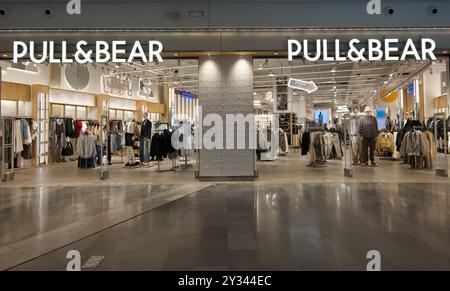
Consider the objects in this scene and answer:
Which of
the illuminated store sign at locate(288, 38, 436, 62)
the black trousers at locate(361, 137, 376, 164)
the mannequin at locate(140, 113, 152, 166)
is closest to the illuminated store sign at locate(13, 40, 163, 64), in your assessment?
the mannequin at locate(140, 113, 152, 166)

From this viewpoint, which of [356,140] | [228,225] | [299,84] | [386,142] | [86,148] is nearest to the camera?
[228,225]

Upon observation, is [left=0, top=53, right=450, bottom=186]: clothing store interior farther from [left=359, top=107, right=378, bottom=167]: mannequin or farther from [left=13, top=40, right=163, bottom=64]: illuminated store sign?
[left=13, top=40, right=163, bottom=64]: illuminated store sign

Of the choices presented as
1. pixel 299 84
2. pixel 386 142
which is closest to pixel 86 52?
pixel 299 84

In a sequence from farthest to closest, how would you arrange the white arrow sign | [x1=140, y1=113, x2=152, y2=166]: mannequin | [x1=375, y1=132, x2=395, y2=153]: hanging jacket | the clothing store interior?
the white arrow sign < [x1=375, y1=132, x2=395, y2=153]: hanging jacket < [x1=140, y1=113, x2=152, y2=166]: mannequin < the clothing store interior

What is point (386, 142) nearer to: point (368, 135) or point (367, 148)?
point (367, 148)

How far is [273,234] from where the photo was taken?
11.8 feet

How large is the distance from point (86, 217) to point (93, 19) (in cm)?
540

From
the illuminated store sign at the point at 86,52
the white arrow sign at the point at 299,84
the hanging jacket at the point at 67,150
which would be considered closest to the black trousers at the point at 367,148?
the white arrow sign at the point at 299,84

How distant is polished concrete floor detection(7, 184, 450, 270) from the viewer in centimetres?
279

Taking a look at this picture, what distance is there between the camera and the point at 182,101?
77.9 ft

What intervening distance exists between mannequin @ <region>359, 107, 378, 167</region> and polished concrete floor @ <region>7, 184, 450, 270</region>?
5067 millimetres

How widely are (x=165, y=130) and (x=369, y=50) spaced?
6348 mm

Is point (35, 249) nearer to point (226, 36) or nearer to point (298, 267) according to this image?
point (298, 267)
